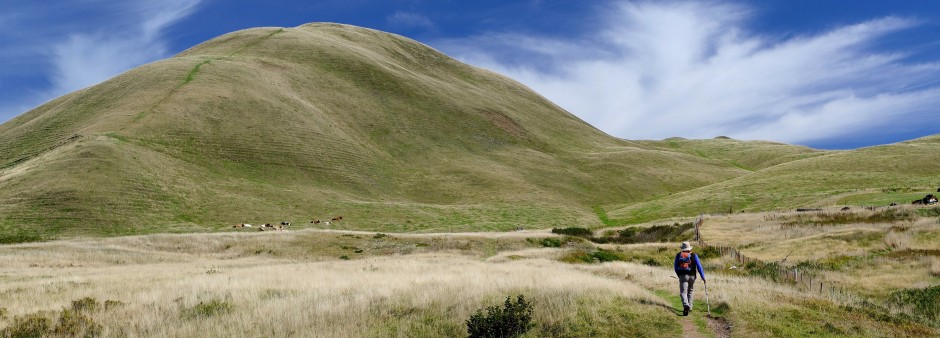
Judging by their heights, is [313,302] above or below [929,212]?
below

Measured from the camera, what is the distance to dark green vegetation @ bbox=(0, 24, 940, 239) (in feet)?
206

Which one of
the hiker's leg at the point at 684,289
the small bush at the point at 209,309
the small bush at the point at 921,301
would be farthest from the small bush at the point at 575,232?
the small bush at the point at 209,309

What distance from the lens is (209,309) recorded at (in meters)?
13.7

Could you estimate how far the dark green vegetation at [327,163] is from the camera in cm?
6278

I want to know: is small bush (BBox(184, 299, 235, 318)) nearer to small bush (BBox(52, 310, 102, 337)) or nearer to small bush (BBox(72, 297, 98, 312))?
small bush (BBox(52, 310, 102, 337))

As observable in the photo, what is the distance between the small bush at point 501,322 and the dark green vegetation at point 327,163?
52633 millimetres

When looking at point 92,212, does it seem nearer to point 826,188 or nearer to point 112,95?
point 112,95

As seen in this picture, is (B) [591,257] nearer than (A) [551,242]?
Yes

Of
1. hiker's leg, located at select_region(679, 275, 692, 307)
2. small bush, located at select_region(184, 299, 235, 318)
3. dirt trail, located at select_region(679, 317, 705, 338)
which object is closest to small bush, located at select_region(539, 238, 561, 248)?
hiker's leg, located at select_region(679, 275, 692, 307)

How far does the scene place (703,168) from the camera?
12888 centimetres

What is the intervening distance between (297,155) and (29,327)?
78.8 meters

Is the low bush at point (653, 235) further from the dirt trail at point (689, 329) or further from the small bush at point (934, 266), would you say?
the dirt trail at point (689, 329)

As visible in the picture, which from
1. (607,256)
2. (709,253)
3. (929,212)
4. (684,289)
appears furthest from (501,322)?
(929,212)

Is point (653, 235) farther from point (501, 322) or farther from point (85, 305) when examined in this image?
point (85, 305)
